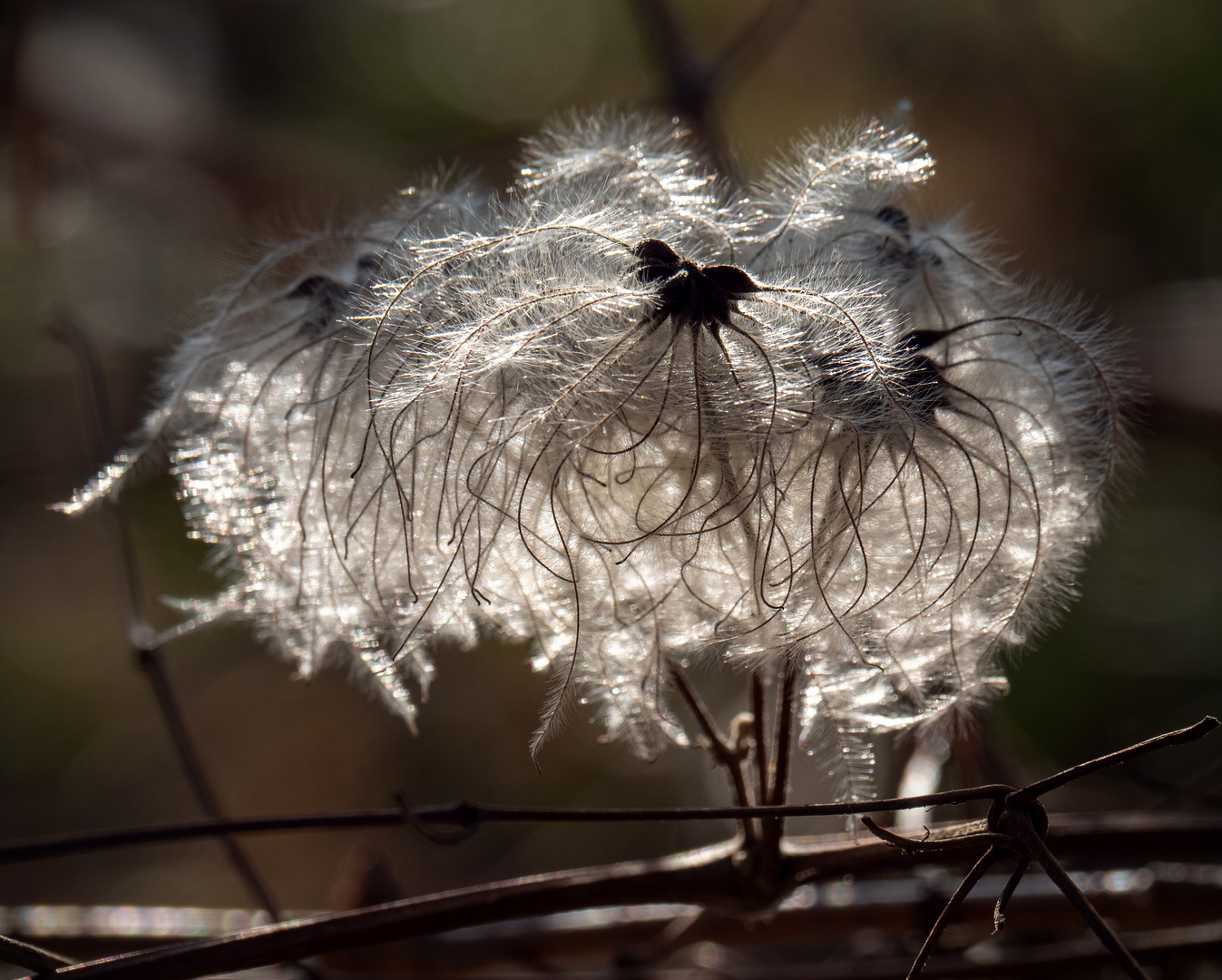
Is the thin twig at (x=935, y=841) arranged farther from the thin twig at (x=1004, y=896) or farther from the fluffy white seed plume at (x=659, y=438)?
the fluffy white seed plume at (x=659, y=438)

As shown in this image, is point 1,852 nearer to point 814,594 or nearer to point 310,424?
point 310,424

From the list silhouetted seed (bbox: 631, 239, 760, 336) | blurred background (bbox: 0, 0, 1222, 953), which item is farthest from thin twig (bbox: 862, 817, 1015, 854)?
blurred background (bbox: 0, 0, 1222, 953)

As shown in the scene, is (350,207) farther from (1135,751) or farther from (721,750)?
(1135,751)

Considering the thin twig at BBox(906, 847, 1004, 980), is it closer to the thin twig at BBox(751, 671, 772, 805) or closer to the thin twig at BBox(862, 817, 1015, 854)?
the thin twig at BBox(862, 817, 1015, 854)

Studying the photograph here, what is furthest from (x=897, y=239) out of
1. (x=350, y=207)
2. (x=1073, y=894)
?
(x=350, y=207)

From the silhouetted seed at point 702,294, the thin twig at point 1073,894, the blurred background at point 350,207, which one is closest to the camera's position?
the thin twig at point 1073,894

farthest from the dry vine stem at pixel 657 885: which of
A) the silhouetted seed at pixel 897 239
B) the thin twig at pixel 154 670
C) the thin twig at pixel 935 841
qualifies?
the silhouetted seed at pixel 897 239

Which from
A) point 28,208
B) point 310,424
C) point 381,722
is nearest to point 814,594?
point 310,424
